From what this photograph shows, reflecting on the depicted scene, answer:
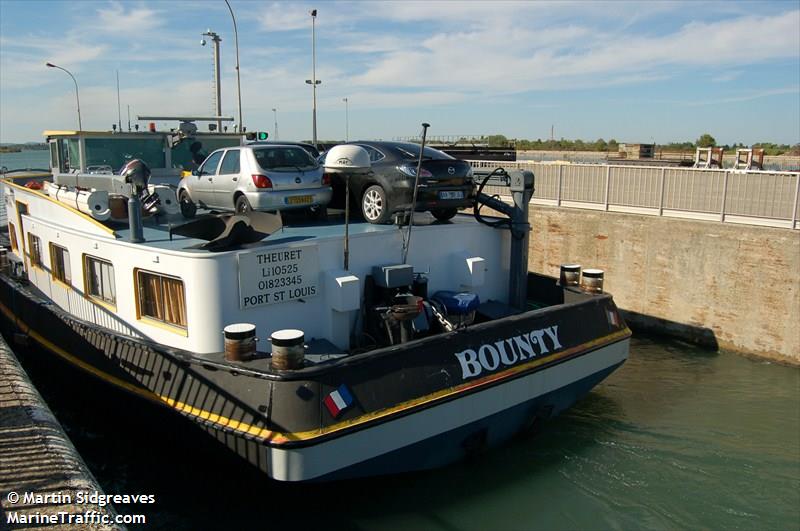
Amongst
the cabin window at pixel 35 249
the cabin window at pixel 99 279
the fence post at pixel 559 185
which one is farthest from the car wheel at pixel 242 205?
the fence post at pixel 559 185

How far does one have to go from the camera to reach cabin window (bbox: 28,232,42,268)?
982 centimetres

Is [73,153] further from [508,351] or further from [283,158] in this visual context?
[508,351]

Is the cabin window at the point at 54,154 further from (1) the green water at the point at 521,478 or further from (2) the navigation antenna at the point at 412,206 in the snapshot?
(2) the navigation antenna at the point at 412,206

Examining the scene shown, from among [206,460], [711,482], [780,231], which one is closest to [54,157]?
[206,460]

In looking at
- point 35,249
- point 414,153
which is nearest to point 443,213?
point 414,153

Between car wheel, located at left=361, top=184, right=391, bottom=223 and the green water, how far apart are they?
3.11m

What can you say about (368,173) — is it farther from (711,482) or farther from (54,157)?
(54,157)

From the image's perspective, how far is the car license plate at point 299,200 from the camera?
8055 millimetres

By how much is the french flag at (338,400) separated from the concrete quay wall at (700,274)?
9.10 metres

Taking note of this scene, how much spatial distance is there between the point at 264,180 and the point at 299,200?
1.72 feet

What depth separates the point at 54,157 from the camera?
11719mm

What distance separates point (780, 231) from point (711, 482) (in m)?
6.12

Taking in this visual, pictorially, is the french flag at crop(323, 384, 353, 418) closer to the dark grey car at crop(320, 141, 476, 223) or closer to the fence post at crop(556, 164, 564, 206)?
the dark grey car at crop(320, 141, 476, 223)

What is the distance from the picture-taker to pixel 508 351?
6.88m
